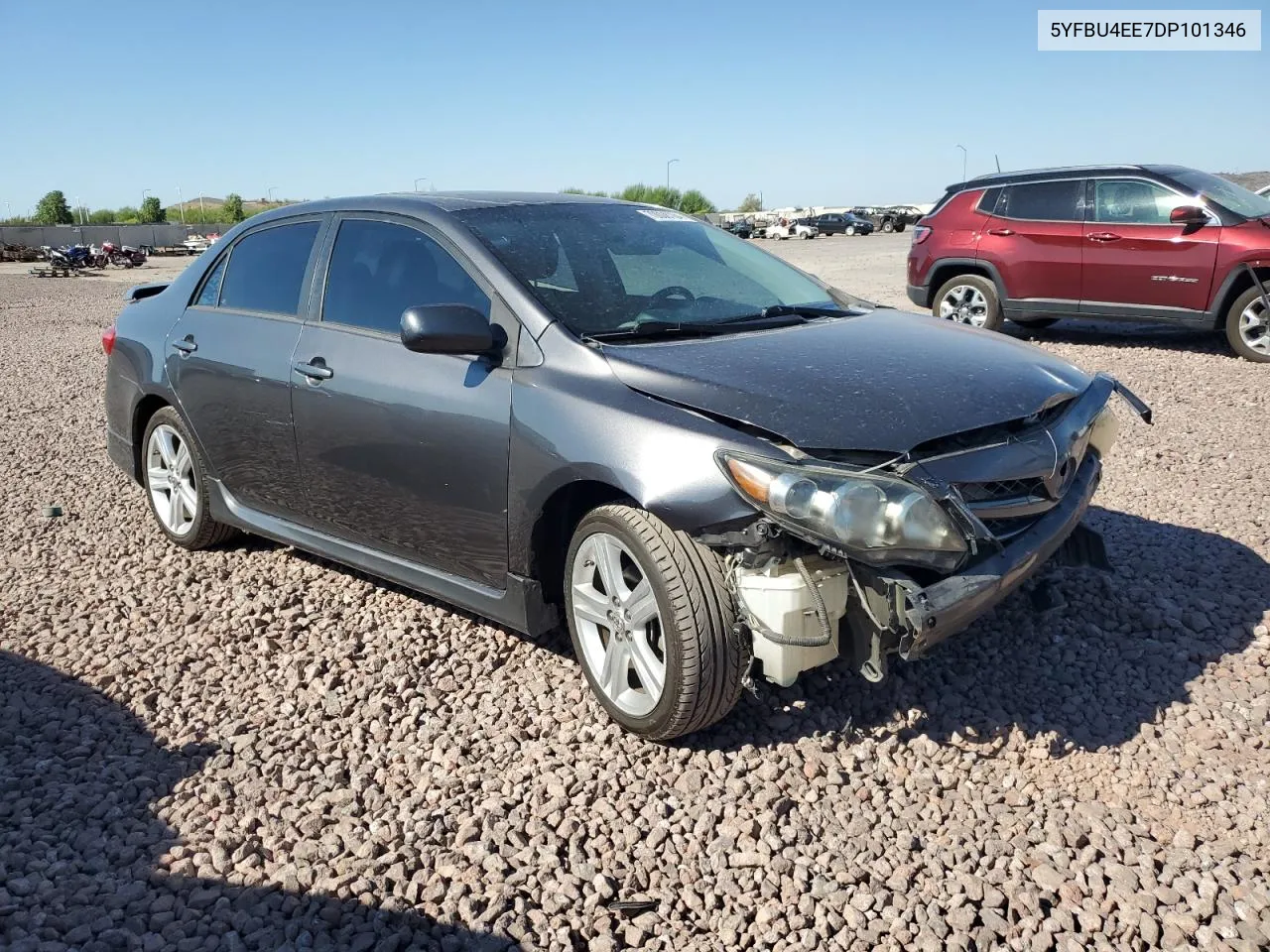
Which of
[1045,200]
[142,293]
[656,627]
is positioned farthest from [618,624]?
[1045,200]

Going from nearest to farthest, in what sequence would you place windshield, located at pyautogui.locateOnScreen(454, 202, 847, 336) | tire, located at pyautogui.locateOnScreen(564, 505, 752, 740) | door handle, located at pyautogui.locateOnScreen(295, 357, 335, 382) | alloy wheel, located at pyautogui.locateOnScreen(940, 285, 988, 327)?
tire, located at pyautogui.locateOnScreen(564, 505, 752, 740)
windshield, located at pyautogui.locateOnScreen(454, 202, 847, 336)
door handle, located at pyautogui.locateOnScreen(295, 357, 335, 382)
alloy wheel, located at pyautogui.locateOnScreen(940, 285, 988, 327)

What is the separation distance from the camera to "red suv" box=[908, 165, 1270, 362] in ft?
30.9

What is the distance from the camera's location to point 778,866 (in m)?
2.75

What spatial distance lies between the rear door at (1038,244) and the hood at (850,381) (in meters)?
7.22

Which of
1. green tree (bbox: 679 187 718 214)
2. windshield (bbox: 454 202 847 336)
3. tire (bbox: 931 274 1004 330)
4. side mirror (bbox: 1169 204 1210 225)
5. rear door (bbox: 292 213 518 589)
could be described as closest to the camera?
rear door (bbox: 292 213 518 589)

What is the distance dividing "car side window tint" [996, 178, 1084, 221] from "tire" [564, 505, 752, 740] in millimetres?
8935

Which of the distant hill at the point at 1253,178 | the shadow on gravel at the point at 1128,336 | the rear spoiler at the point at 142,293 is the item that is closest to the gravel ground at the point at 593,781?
the rear spoiler at the point at 142,293

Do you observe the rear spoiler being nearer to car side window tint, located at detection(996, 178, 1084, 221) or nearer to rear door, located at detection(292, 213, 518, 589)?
rear door, located at detection(292, 213, 518, 589)

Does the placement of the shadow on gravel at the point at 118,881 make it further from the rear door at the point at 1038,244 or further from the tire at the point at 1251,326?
the rear door at the point at 1038,244

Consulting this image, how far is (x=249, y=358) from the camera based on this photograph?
15.0 feet

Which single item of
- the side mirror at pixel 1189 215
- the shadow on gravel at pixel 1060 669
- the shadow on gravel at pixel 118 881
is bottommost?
the shadow on gravel at pixel 118 881

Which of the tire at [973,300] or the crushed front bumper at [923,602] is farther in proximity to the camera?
the tire at [973,300]

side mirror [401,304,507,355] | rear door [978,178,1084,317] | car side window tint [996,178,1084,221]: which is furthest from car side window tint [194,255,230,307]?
car side window tint [996,178,1084,221]

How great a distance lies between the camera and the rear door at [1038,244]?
34.1 ft
